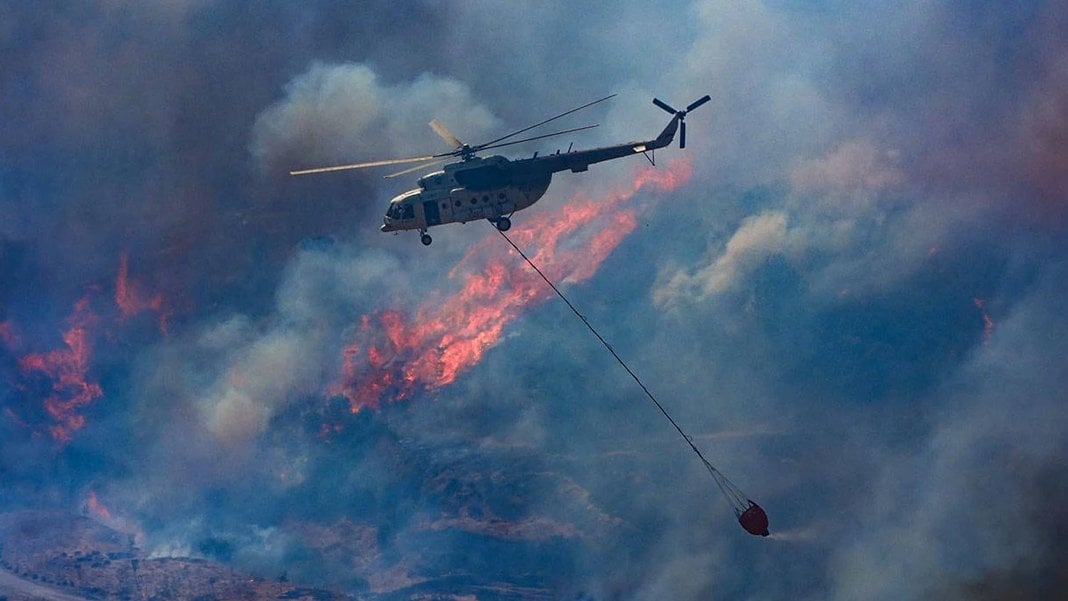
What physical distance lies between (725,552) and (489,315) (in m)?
22.9

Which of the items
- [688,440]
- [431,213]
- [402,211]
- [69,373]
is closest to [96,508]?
[69,373]

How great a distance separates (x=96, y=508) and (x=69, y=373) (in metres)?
9.92

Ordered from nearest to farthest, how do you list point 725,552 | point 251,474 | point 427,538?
1. point 725,552
2. point 427,538
3. point 251,474

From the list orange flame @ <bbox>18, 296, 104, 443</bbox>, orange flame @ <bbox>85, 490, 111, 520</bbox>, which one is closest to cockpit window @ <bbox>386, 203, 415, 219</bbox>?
orange flame @ <bbox>85, 490, 111, 520</bbox>

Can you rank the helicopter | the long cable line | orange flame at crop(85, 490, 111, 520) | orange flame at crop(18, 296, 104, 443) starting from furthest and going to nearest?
orange flame at crop(18, 296, 104, 443) → orange flame at crop(85, 490, 111, 520) → the long cable line → the helicopter

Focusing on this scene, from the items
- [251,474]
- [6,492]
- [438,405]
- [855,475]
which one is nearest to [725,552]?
[855,475]

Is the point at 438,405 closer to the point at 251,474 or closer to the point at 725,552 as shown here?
the point at 251,474

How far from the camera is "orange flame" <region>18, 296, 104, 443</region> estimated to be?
80.2m

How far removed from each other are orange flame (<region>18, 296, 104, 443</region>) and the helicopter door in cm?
3451

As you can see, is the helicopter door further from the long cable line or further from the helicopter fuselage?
the long cable line

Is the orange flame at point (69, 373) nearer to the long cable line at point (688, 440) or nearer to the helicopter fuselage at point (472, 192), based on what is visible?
the long cable line at point (688, 440)

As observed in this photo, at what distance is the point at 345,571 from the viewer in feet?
233

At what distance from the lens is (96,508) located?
77.5m

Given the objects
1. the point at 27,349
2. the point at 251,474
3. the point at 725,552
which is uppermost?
the point at 27,349
